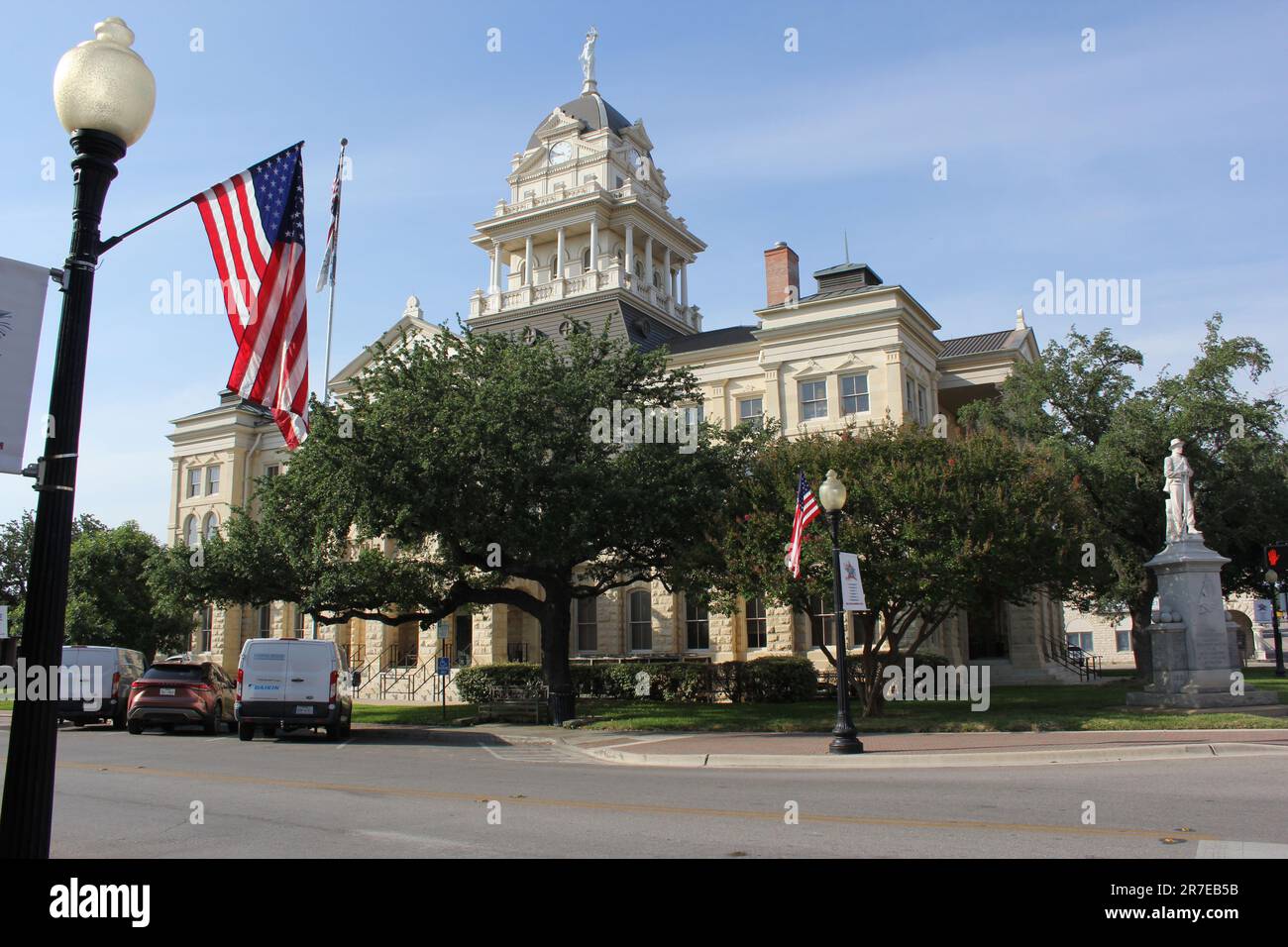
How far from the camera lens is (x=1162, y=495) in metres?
32.1

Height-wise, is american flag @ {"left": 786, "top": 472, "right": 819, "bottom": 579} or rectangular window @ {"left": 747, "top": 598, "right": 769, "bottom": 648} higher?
american flag @ {"left": 786, "top": 472, "right": 819, "bottom": 579}

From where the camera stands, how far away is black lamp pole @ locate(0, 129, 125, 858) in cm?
470

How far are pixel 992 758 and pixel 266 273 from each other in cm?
1216

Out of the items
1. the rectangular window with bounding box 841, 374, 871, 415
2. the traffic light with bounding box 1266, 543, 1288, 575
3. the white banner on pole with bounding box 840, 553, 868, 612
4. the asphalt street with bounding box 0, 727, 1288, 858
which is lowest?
the asphalt street with bounding box 0, 727, 1288, 858

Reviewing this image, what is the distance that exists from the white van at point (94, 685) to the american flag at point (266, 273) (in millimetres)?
19307

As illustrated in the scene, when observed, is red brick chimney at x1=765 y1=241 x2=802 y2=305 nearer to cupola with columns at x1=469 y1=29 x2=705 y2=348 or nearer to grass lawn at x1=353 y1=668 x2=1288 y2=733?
cupola with columns at x1=469 y1=29 x2=705 y2=348

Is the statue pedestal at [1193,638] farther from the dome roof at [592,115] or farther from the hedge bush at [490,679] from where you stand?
the dome roof at [592,115]

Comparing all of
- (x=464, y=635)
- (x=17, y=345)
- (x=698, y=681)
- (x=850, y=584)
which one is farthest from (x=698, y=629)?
(x=17, y=345)

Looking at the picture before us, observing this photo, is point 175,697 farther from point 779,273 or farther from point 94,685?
point 779,273

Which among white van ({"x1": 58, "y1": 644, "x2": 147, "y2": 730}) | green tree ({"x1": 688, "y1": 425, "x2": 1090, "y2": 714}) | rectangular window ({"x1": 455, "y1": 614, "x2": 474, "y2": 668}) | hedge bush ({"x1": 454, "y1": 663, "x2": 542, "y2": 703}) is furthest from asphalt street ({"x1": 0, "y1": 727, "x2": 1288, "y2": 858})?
rectangular window ({"x1": 455, "y1": 614, "x2": 474, "y2": 668})

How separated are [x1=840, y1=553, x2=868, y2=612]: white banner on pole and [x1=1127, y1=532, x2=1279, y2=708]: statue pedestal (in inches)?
305

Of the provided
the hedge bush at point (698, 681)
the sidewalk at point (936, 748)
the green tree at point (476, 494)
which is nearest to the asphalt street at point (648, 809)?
the sidewalk at point (936, 748)
